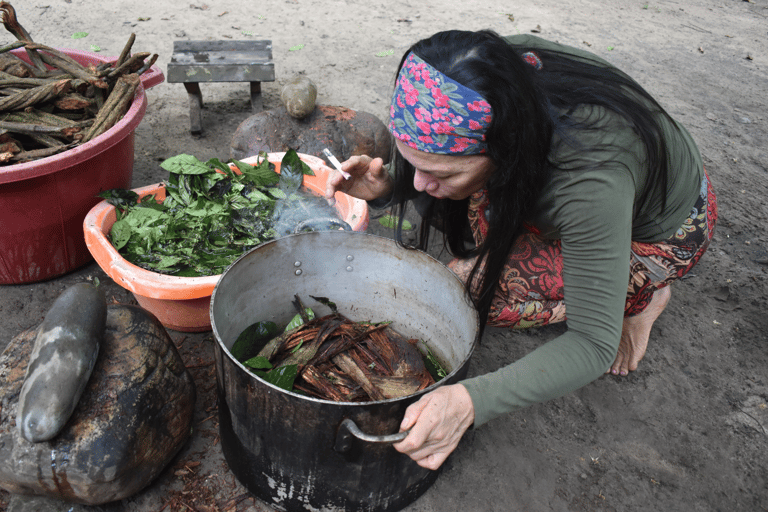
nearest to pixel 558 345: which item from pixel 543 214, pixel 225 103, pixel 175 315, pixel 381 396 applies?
pixel 543 214

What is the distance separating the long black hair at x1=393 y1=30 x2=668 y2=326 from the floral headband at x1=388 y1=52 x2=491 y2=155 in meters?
0.02

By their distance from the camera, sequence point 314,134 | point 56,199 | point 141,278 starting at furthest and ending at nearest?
point 314,134
point 56,199
point 141,278

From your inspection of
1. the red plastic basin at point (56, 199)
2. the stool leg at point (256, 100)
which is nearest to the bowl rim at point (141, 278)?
the red plastic basin at point (56, 199)

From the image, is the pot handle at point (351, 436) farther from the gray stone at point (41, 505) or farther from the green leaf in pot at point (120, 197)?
the green leaf in pot at point (120, 197)

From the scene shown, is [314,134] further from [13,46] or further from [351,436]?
[351,436]

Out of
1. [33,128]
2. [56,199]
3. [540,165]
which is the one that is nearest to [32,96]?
[33,128]

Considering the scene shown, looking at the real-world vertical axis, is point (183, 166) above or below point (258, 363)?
above

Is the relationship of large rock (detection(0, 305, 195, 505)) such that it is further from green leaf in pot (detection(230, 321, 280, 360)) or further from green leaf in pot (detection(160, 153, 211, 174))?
green leaf in pot (detection(160, 153, 211, 174))

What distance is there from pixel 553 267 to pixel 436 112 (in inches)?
44.8

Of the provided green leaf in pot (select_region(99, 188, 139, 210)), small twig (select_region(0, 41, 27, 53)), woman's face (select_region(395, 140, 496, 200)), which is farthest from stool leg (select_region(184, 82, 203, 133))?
woman's face (select_region(395, 140, 496, 200))

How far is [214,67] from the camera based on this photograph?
12.5 feet

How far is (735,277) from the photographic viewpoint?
319 cm

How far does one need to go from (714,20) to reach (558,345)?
26.5 feet

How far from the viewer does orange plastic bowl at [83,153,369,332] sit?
2.09 metres
